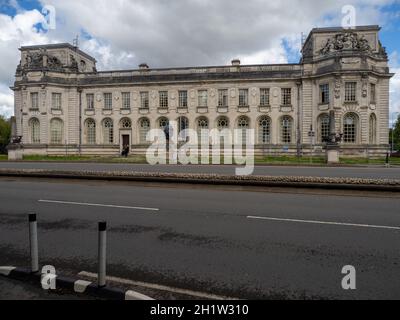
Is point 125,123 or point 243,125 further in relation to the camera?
point 125,123

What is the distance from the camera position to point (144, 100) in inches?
1804

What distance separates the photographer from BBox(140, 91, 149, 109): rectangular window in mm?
45719

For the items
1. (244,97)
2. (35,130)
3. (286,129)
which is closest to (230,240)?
(286,129)

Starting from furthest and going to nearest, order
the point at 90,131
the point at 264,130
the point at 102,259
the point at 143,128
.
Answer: the point at 90,131 → the point at 143,128 → the point at 264,130 → the point at 102,259

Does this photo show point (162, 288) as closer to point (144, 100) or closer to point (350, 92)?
point (350, 92)

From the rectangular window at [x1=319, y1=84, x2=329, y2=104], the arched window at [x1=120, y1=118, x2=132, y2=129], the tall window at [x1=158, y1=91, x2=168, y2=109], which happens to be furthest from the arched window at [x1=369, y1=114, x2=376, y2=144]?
the arched window at [x1=120, y1=118, x2=132, y2=129]

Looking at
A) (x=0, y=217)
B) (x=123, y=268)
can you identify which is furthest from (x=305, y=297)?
(x=0, y=217)

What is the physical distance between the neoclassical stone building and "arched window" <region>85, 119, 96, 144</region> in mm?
166

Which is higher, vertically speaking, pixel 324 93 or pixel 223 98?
pixel 223 98

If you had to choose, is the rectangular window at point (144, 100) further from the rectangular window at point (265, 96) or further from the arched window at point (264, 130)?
the arched window at point (264, 130)

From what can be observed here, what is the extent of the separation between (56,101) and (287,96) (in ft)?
119

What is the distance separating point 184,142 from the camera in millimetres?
44000

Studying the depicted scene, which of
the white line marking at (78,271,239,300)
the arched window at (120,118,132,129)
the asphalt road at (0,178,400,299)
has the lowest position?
the white line marking at (78,271,239,300)

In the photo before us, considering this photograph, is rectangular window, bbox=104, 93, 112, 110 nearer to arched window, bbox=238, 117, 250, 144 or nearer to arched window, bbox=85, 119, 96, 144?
arched window, bbox=85, 119, 96, 144
